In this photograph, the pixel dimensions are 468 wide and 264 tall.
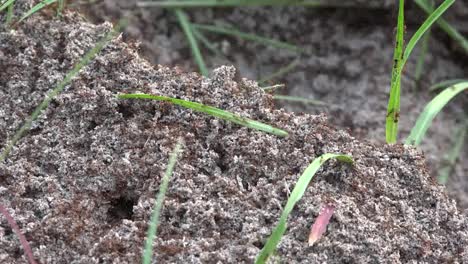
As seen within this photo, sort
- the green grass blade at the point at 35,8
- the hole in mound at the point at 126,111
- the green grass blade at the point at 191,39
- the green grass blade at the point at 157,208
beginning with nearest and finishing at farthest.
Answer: the green grass blade at the point at 157,208
the hole in mound at the point at 126,111
the green grass blade at the point at 35,8
the green grass blade at the point at 191,39

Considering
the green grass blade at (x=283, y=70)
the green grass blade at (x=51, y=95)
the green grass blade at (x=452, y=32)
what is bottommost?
the green grass blade at (x=51, y=95)

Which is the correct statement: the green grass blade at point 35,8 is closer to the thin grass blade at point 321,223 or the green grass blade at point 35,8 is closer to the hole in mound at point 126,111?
the hole in mound at point 126,111

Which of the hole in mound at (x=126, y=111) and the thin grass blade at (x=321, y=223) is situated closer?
the thin grass blade at (x=321, y=223)

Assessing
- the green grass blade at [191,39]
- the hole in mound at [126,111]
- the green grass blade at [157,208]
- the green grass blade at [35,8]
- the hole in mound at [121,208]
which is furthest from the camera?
the green grass blade at [191,39]

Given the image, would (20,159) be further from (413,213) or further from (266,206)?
(413,213)

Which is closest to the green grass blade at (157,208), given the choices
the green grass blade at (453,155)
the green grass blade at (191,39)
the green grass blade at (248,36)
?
the green grass blade at (191,39)

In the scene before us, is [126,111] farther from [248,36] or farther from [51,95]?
[248,36]
